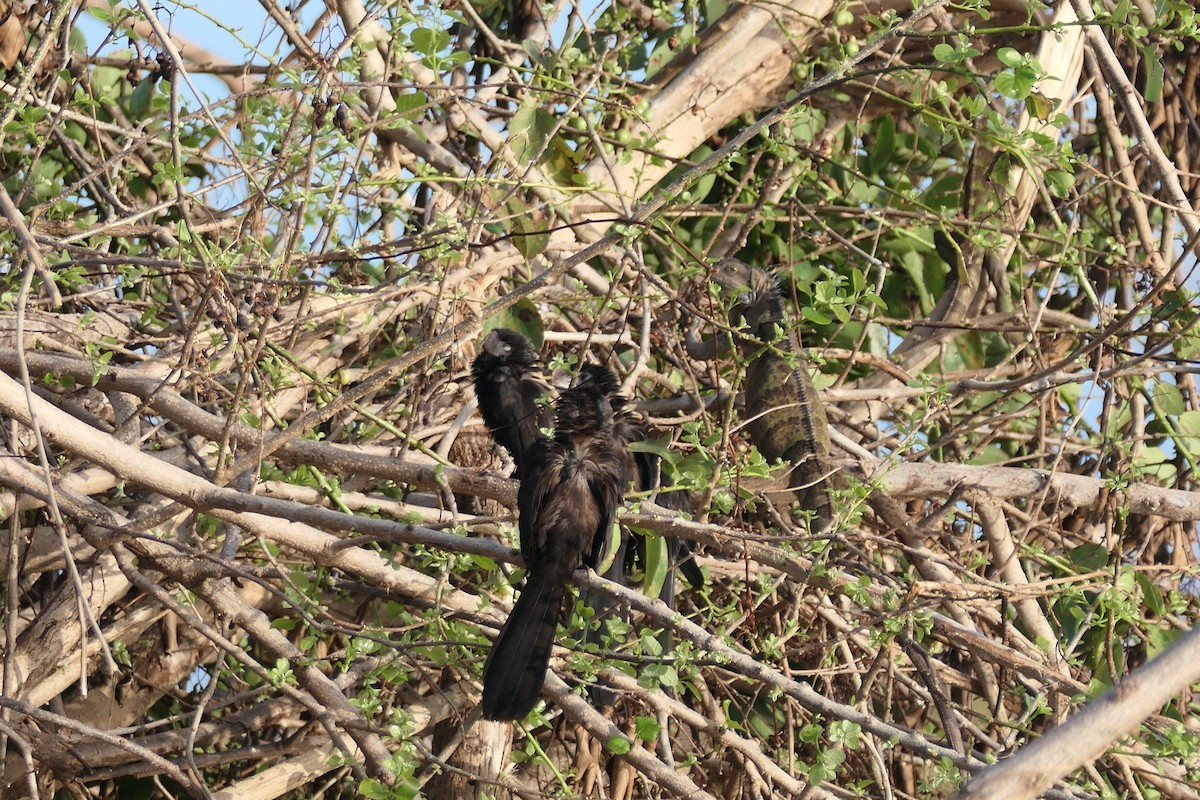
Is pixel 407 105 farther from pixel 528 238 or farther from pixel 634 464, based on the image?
pixel 634 464

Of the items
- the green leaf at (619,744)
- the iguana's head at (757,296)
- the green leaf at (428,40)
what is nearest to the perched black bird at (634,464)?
the green leaf at (619,744)

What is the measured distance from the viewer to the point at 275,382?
3875mm

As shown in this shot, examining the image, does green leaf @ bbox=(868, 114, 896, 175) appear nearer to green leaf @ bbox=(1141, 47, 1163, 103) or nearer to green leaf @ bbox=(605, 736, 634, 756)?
green leaf @ bbox=(1141, 47, 1163, 103)

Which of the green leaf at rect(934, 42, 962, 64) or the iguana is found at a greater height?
the green leaf at rect(934, 42, 962, 64)

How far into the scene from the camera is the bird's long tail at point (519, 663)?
10.6 ft

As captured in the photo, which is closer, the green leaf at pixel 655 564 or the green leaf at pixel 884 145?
the green leaf at pixel 655 564

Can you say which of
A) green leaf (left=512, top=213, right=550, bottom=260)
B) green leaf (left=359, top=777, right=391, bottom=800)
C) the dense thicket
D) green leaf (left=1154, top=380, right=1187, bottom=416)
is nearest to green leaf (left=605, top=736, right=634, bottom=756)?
the dense thicket

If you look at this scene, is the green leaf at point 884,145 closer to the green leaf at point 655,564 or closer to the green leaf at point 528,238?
the green leaf at point 528,238

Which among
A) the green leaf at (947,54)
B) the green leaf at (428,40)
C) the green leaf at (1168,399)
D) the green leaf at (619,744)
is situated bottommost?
the green leaf at (1168,399)

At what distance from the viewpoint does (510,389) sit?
16.1 ft

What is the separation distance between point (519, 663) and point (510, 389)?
5.92ft

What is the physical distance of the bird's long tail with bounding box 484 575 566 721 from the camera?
3223 mm

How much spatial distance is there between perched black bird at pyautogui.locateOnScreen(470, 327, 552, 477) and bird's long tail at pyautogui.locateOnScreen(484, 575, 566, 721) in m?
1.36

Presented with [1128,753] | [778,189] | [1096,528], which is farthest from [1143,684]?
[778,189]
